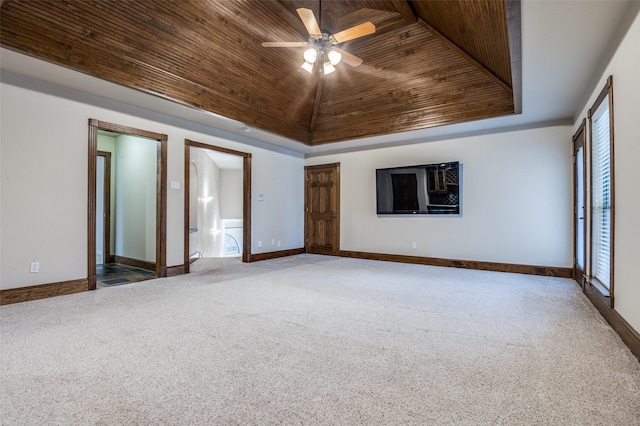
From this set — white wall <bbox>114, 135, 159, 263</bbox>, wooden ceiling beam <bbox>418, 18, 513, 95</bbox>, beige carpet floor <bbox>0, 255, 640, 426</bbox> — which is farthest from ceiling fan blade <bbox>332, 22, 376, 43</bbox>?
white wall <bbox>114, 135, 159, 263</bbox>

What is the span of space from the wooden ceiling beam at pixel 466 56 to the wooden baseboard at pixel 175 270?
5157 mm

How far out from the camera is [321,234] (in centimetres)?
751

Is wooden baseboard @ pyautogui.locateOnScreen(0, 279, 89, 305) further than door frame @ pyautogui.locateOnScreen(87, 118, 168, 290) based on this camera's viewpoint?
No

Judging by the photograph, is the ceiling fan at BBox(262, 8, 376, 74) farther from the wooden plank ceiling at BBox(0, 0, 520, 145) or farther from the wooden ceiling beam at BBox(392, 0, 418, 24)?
the wooden plank ceiling at BBox(0, 0, 520, 145)

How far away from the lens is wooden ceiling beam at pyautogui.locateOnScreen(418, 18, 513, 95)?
14.4 ft

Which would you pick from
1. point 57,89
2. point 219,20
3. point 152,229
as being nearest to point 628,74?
point 219,20

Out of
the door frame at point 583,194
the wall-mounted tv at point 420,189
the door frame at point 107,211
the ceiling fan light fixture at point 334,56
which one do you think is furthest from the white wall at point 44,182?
the door frame at point 583,194

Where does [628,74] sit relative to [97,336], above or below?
above

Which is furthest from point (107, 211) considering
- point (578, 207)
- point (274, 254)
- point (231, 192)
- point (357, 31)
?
point (578, 207)

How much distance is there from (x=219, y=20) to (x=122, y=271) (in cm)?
436

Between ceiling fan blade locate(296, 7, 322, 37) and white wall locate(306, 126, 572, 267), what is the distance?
3.46m

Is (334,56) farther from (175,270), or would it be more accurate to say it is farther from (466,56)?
(175,270)

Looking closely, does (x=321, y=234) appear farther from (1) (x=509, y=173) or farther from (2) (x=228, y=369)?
(2) (x=228, y=369)

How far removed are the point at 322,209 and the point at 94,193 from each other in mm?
4542
